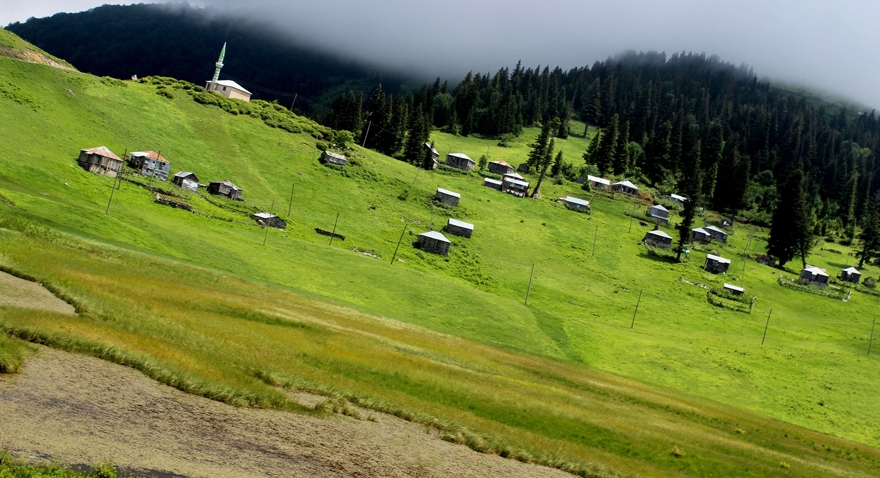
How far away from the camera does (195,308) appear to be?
31.0 m

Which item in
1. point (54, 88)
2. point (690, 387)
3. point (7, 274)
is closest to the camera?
point (7, 274)

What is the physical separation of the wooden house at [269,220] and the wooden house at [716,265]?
78.7 m

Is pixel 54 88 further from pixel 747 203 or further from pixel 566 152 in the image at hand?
pixel 747 203

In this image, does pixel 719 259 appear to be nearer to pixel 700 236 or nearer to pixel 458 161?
pixel 700 236

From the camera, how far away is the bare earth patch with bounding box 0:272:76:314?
65.7 feet

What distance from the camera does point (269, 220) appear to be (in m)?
82.0

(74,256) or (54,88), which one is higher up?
(54,88)

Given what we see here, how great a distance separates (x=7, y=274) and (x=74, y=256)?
12284mm

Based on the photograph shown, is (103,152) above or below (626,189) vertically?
below

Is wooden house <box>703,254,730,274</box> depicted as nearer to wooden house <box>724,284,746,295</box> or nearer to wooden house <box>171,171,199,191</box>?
wooden house <box>724,284,746,295</box>

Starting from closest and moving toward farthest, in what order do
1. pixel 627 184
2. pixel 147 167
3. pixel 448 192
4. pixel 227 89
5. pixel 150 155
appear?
pixel 147 167
pixel 150 155
pixel 448 192
pixel 227 89
pixel 627 184

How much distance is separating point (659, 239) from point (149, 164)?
93487mm

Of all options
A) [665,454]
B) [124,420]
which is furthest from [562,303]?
[124,420]

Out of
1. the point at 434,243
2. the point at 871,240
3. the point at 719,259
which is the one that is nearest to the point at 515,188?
the point at 719,259
